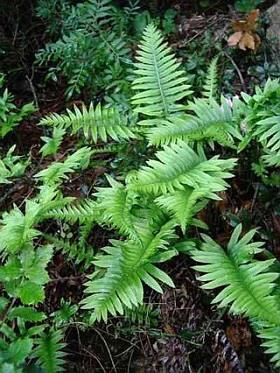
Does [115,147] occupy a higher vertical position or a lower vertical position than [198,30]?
lower

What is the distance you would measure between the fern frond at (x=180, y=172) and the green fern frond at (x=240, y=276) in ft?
0.97

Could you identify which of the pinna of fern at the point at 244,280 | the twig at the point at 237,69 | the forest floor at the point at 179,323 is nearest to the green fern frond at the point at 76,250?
the forest floor at the point at 179,323

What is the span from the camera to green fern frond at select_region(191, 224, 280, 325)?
2586 millimetres

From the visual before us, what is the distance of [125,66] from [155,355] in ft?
6.99

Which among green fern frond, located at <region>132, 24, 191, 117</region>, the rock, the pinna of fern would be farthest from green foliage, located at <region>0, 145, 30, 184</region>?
the rock

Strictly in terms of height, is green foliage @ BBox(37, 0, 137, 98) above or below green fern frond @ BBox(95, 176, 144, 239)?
above

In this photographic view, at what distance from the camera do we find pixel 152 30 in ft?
12.5

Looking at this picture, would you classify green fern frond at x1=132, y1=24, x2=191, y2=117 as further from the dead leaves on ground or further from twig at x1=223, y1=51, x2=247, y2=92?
the dead leaves on ground

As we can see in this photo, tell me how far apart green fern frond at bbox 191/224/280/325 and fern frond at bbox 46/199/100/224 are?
23.6 inches

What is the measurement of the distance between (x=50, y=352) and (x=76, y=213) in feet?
2.45

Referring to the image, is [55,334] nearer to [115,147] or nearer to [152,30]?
[115,147]

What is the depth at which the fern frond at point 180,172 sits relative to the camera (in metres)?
2.94

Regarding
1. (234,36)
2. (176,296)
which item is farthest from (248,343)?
(234,36)

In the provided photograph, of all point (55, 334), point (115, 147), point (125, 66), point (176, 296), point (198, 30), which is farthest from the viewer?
point (198, 30)
